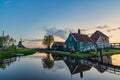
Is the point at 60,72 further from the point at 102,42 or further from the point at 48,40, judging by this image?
the point at 48,40

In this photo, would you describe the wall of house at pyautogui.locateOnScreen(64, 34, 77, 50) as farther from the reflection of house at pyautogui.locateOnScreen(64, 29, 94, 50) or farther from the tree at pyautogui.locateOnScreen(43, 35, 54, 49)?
the tree at pyautogui.locateOnScreen(43, 35, 54, 49)

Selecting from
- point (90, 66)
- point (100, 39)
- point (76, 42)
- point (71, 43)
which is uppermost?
point (100, 39)

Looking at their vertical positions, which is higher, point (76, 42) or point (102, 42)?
point (76, 42)

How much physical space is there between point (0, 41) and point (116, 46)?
66180 mm

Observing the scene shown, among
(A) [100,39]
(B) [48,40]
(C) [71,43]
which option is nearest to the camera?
(C) [71,43]

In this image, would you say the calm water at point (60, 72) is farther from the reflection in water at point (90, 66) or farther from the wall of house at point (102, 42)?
the wall of house at point (102, 42)

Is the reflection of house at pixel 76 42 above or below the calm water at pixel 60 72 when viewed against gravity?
above

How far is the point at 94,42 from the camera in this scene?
72.2 meters

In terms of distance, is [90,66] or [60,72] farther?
[90,66]

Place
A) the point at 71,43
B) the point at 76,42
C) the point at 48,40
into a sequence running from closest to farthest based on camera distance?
the point at 76,42 < the point at 71,43 < the point at 48,40

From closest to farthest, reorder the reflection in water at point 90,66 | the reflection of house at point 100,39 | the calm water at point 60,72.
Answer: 1. the calm water at point 60,72
2. the reflection in water at point 90,66
3. the reflection of house at point 100,39

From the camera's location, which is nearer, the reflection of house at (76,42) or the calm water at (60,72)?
the calm water at (60,72)

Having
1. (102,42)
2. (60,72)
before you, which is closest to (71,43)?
(102,42)

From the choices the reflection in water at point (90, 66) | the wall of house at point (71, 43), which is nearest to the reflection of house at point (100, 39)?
the wall of house at point (71, 43)
